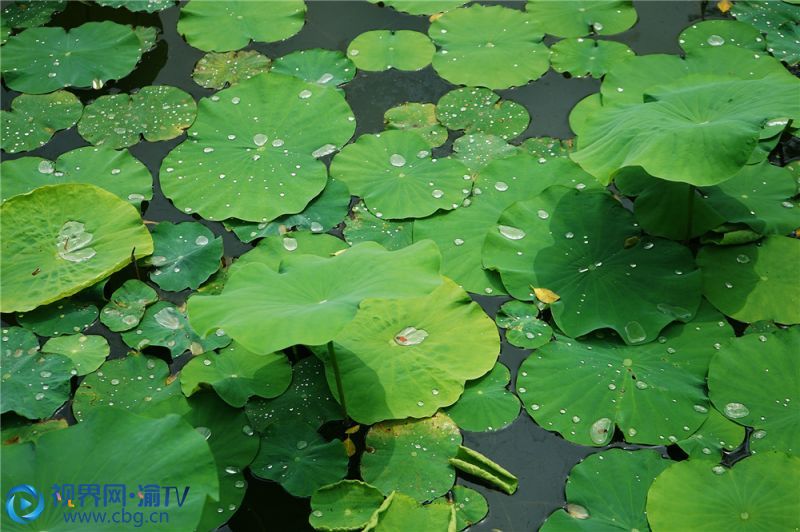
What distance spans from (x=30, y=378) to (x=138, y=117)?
1.42 meters

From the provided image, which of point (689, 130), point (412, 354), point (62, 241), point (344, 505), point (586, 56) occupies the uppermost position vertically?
point (689, 130)

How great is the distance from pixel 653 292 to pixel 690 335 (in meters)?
0.20

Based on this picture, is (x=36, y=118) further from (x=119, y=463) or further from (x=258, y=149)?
(x=119, y=463)

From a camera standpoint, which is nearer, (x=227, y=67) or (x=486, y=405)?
(x=486, y=405)

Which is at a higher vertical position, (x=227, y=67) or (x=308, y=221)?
(x=227, y=67)

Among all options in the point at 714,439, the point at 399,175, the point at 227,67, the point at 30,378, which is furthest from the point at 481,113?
the point at 30,378

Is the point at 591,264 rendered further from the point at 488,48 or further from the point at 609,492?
the point at 488,48

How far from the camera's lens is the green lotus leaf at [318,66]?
4070 millimetres

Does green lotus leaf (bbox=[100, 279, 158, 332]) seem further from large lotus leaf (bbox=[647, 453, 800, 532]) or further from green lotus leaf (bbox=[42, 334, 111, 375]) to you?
large lotus leaf (bbox=[647, 453, 800, 532])

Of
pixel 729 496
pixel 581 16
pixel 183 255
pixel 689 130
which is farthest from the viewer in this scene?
pixel 581 16

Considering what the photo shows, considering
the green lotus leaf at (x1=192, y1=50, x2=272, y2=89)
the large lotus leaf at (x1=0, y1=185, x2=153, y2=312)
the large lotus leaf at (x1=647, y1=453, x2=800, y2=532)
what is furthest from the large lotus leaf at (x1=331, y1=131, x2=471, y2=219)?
the large lotus leaf at (x1=647, y1=453, x2=800, y2=532)

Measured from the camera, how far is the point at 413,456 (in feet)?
9.09

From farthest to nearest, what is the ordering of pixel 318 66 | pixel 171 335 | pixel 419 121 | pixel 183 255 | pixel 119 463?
pixel 318 66 → pixel 419 121 → pixel 183 255 → pixel 171 335 → pixel 119 463

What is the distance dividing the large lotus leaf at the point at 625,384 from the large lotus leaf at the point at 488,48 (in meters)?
1.51
